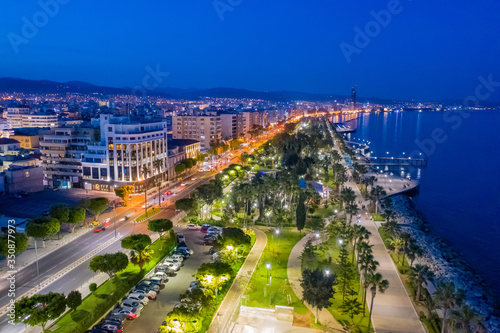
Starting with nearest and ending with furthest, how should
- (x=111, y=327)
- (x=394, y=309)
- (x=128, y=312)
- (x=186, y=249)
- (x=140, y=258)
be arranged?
(x=111, y=327)
(x=128, y=312)
(x=394, y=309)
(x=140, y=258)
(x=186, y=249)

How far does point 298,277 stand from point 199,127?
292 ft

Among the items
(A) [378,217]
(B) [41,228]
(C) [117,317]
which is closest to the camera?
(C) [117,317]

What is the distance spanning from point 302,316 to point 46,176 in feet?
199

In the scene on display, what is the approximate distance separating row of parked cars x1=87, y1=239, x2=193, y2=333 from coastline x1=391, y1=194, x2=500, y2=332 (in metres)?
22.4

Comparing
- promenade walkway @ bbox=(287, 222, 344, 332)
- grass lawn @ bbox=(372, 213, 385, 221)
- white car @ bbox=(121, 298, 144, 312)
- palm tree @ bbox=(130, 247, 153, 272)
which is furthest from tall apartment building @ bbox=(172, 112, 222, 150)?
white car @ bbox=(121, 298, 144, 312)

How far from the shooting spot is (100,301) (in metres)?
26.0

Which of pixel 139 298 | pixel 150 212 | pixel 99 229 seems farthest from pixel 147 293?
pixel 150 212

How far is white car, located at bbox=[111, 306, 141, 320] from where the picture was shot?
25203 millimetres

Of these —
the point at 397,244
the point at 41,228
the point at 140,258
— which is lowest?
the point at 140,258

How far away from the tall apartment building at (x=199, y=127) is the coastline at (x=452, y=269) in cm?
6994

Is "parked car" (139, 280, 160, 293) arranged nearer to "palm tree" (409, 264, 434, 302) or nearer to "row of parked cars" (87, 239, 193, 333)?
"row of parked cars" (87, 239, 193, 333)

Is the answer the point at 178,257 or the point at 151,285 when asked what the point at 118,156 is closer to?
the point at 178,257

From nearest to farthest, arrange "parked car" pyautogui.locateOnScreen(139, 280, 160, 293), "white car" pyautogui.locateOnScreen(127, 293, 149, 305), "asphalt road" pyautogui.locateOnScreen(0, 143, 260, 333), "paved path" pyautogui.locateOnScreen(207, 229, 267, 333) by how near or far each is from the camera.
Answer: "paved path" pyautogui.locateOnScreen(207, 229, 267, 333), "white car" pyautogui.locateOnScreen(127, 293, 149, 305), "asphalt road" pyautogui.locateOnScreen(0, 143, 260, 333), "parked car" pyautogui.locateOnScreen(139, 280, 160, 293)

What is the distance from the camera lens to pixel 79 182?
66438 mm
